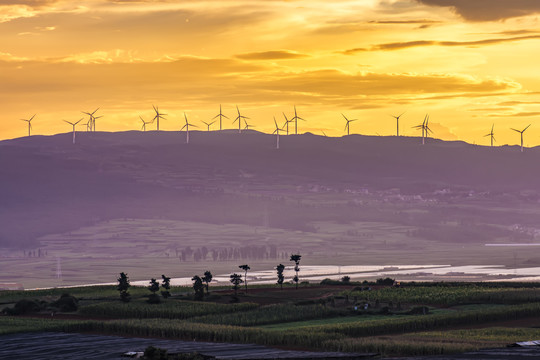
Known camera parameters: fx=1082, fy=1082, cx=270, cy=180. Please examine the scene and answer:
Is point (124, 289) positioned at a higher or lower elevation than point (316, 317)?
higher

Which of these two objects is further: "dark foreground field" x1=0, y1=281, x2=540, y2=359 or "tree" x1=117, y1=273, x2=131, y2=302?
"tree" x1=117, y1=273, x2=131, y2=302

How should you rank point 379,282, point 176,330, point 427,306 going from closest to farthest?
point 176,330 → point 427,306 → point 379,282

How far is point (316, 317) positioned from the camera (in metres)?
120

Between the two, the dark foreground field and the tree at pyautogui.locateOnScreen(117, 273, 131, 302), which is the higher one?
the tree at pyautogui.locateOnScreen(117, 273, 131, 302)

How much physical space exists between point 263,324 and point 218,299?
68.9 feet

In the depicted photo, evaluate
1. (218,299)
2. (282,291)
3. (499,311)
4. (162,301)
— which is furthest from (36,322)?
(499,311)

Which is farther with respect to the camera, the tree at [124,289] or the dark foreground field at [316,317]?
the tree at [124,289]

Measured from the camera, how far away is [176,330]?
105 m

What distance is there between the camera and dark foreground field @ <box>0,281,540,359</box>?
97250mm

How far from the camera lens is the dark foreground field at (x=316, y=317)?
319 feet

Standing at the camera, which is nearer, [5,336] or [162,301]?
[5,336]

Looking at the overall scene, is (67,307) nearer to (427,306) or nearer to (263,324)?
(263,324)

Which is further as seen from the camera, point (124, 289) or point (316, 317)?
point (124, 289)

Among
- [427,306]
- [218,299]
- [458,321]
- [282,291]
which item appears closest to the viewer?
[458,321]
